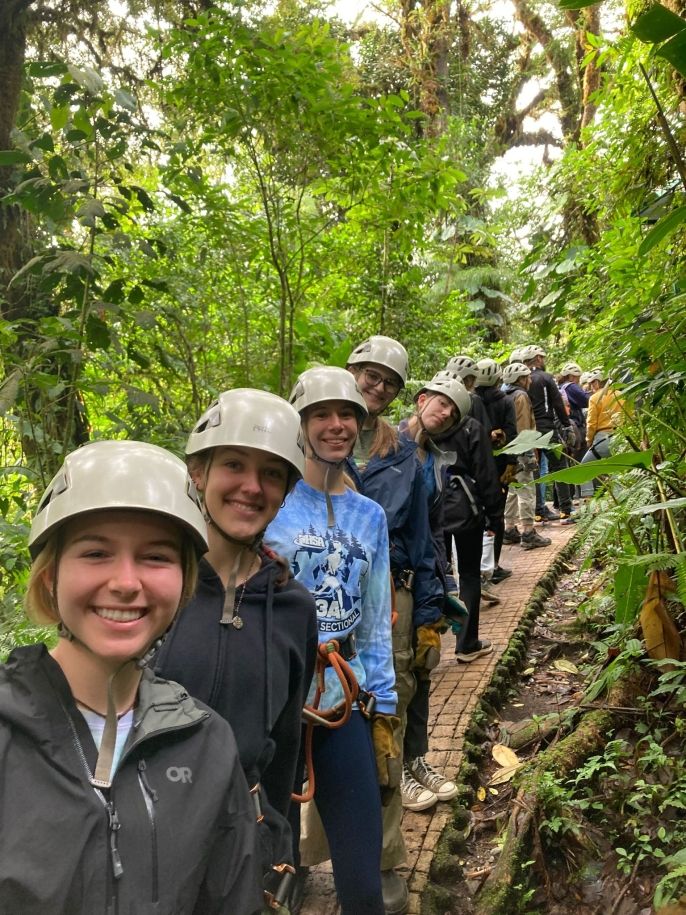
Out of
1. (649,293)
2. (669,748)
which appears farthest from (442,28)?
(669,748)

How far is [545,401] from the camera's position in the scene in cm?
954

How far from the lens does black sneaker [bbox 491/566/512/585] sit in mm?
7809

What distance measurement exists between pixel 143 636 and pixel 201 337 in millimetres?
5048

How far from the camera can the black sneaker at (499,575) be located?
7.81m

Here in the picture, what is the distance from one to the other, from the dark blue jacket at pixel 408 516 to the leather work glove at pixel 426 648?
0.04 m

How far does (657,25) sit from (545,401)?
7.65m

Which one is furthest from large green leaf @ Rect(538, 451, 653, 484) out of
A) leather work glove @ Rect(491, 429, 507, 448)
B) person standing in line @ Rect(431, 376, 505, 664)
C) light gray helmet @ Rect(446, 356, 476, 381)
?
leather work glove @ Rect(491, 429, 507, 448)

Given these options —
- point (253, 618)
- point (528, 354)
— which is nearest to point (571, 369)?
point (528, 354)

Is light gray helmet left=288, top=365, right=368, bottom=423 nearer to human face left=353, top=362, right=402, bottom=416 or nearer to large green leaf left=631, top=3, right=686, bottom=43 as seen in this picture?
human face left=353, top=362, right=402, bottom=416

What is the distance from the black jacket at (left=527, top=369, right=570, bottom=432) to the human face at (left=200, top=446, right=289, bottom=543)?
312 inches

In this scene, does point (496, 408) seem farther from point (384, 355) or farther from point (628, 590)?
point (384, 355)

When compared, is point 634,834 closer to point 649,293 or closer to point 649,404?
point 649,404

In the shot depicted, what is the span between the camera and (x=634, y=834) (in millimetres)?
3166

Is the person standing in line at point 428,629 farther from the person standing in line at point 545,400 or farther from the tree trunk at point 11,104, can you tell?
the person standing in line at point 545,400
